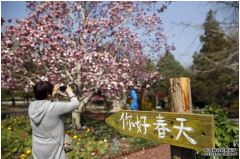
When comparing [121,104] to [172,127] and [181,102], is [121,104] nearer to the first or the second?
[181,102]

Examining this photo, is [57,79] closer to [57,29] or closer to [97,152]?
[57,29]

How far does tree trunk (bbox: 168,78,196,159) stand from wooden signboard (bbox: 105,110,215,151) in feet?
0.64

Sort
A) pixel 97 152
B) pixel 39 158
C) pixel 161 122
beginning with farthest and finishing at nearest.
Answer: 1. pixel 97 152
2. pixel 39 158
3. pixel 161 122

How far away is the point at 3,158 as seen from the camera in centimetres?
458

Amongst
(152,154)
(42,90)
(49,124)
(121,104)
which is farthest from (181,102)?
(121,104)

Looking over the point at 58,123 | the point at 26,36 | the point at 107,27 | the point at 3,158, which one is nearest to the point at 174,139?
the point at 58,123

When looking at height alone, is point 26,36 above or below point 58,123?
above

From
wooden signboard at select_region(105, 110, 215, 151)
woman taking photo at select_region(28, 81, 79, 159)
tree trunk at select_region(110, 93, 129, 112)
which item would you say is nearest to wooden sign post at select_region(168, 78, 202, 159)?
wooden signboard at select_region(105, 110, 215, 151)

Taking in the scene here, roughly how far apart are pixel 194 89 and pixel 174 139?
19466 mm

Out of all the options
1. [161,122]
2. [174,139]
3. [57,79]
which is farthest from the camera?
[57,79]

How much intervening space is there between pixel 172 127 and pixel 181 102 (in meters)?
0.30

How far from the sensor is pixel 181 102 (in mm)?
1889

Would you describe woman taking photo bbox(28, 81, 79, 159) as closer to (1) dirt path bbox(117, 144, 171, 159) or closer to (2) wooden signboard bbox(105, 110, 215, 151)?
(2) wooden signboard bbox(105, 110, 215, 151)

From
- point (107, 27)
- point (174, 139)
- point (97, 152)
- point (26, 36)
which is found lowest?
point (97, 152)
